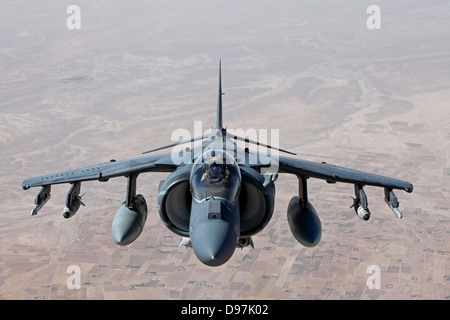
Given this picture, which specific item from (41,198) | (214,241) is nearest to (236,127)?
(41,198)

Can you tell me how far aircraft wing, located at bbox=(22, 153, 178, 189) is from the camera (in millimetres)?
17219

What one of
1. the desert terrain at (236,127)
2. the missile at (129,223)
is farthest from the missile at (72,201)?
the desert terrain at (236,127)

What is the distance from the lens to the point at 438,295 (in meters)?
55.8

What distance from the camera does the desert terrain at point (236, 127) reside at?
59.8 metres

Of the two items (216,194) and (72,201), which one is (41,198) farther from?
(216,194)

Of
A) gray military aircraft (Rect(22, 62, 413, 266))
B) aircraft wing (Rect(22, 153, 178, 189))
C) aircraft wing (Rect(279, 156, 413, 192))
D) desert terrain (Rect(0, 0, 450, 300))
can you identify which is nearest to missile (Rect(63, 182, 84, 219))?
gray military aircraft (Rect(22, 62, 413, 266))

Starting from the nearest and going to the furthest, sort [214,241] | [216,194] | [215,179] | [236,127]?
[214,241], [216,194], [215,179], [236,127]

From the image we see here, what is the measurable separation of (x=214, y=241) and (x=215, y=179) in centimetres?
213

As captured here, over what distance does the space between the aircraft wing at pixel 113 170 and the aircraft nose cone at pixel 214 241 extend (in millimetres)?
4055

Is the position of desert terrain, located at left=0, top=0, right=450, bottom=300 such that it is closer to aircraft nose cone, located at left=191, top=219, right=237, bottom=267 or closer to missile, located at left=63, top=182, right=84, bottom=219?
missile, located at left=63, top=182, right=84, bottom=219

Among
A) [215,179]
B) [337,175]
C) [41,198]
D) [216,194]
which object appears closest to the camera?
[216,194]

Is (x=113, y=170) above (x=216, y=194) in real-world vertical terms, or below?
below

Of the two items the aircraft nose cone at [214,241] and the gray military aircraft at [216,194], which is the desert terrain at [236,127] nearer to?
the gray military aircraft at [216,194]

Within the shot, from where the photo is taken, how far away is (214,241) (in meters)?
12.9
